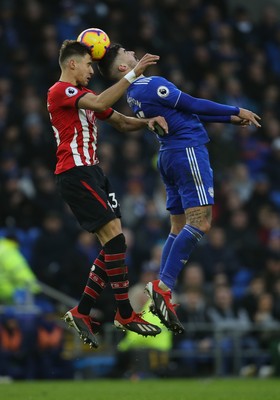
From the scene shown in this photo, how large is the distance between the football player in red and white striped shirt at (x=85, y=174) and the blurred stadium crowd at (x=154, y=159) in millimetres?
5576

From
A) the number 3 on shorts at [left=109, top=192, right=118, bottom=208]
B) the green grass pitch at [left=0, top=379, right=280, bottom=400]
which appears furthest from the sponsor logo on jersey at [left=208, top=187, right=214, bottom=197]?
the green grass pitch at [left=0, top=379, right=280, bottom=400]

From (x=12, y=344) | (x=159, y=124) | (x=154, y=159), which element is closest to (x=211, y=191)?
(x=159, y=124)

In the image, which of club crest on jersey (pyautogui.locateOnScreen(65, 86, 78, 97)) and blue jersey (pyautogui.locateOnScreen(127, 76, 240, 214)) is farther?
blue jersey (pyautogui.locateOnScreen(127, 76, 240, 214))

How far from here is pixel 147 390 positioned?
12391 millimetres

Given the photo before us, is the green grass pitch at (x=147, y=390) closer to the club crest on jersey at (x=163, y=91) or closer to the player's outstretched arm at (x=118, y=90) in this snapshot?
the club crest on jersey at (x=163, y=91)

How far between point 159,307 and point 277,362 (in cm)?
689

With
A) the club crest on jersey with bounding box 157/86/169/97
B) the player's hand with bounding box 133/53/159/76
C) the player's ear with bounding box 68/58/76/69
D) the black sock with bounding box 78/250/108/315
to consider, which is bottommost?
the black sock with bounding box 78/250/108/315

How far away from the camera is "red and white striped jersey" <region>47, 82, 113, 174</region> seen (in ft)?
30.4

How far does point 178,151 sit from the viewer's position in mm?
9539

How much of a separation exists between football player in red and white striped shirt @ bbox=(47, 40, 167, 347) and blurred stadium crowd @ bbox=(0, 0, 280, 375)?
5.58 meters

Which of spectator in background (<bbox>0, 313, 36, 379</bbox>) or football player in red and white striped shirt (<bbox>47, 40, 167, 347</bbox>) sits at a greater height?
football player in red and white striped shirt (<bbox>47, 40, 167, 347</bbox>)

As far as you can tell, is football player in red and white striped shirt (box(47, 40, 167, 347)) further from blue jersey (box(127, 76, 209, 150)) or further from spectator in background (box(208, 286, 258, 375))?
spectator in background (box(208, 286, 258, 375))

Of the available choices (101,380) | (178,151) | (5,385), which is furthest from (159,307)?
(101,380)

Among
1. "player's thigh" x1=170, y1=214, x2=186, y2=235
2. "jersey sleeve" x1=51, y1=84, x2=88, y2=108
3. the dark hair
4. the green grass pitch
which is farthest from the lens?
the green grass pitch
